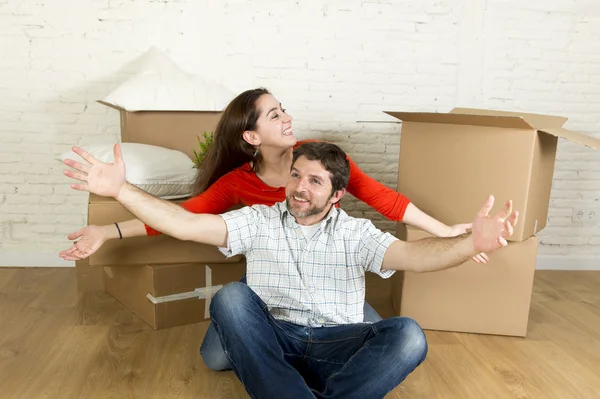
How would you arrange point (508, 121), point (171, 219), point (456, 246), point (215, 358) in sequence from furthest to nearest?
point (508, 121)
point (215, 358)
point (171, 219)
point (456, 246)

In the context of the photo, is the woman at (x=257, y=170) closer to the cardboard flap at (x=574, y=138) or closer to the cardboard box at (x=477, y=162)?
the cardboard box at (x=477, y=162)

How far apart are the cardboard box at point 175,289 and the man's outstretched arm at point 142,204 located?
60 cm

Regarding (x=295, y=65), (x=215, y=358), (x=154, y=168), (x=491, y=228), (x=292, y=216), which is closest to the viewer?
(x=491, y=228)

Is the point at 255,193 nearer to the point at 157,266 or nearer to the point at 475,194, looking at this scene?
the point at 157,266

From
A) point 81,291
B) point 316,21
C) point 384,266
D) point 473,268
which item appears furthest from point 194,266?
point 316,21

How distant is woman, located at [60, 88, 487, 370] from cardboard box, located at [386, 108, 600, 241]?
0.17m

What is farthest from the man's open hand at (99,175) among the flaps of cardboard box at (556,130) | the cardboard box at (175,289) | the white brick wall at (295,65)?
the white brick wall at (295,65)

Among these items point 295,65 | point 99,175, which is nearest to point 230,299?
point 99,175

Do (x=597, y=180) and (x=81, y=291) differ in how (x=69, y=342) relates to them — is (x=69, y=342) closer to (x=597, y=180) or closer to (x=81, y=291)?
(x=81, y=291)

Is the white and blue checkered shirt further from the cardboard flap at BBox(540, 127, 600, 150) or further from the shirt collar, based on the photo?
the cardboard flap at BBox(540, 127, 600, 150)

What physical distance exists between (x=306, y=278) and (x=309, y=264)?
4 cm

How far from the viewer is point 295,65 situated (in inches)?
116

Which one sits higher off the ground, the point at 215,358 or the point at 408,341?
the point at 408,341

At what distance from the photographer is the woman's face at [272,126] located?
6.76 feet
